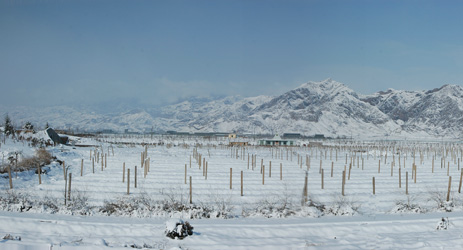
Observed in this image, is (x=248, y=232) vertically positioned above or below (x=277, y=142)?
above

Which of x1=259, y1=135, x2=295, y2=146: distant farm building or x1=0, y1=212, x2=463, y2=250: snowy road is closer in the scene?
x1=0, y1=212, x2=463, y2=250: snowy road

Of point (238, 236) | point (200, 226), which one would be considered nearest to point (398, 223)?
point (238, 236)

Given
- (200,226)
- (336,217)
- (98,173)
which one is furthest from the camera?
(98,173)

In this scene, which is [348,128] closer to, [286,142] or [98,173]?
[286,142]

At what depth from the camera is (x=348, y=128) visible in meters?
189

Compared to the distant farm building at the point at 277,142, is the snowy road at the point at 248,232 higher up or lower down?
higher up

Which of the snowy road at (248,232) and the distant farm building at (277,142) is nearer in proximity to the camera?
the snowy road at (248,232)

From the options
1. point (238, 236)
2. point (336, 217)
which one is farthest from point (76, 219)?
point (336, 217)

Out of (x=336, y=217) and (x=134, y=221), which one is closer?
(x=134, y=221)

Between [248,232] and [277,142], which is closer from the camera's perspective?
[248,232]

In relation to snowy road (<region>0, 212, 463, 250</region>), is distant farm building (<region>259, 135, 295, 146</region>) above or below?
below

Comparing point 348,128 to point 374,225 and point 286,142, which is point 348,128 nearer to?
point 286,142

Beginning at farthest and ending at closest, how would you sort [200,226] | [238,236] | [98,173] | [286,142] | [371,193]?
1. [286,142]
2. [98,173]
3. [371,193]
4. [200,226]
5. [238,236]

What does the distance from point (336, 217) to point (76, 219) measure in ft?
25.3
